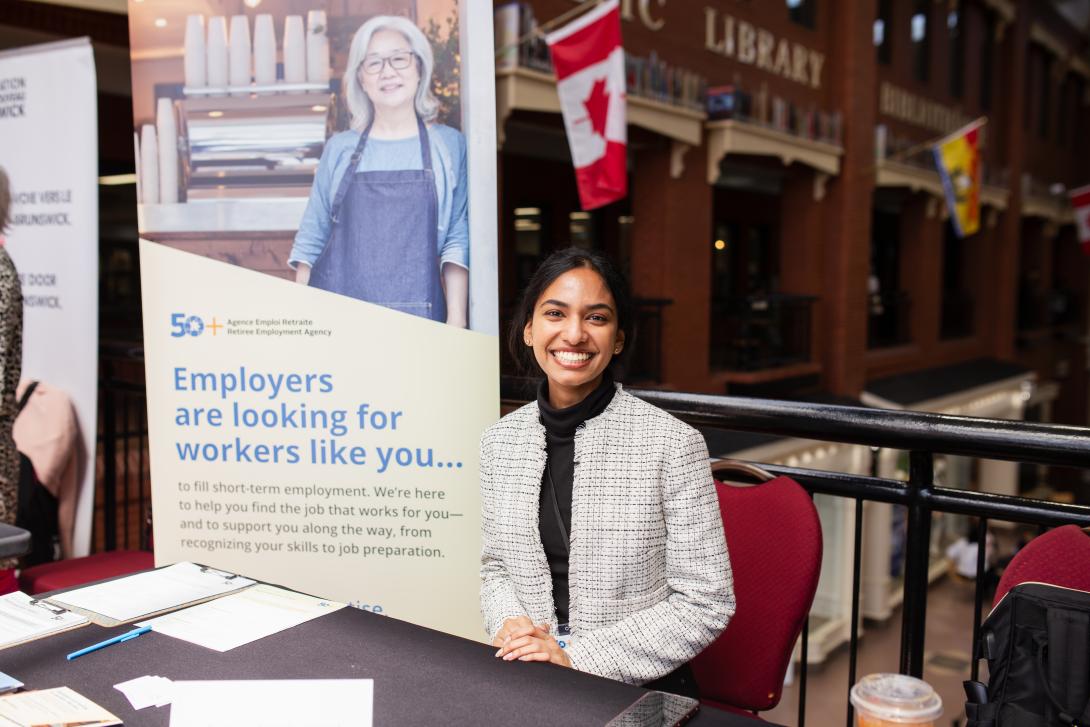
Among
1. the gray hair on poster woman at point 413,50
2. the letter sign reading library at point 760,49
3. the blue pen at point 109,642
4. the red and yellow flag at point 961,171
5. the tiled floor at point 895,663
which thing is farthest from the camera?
the red and yellow flag at point 961,171

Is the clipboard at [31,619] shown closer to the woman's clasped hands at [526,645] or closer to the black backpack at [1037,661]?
the woman's clasped hands at [526,645]

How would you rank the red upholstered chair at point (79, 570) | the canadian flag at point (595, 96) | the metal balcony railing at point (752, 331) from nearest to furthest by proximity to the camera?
the red upholstered chair at point (79, 570), the canadian flag at point (595, 96), the metal balcony railing at point (752, 331)

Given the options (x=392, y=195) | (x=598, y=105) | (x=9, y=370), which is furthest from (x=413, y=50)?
(x=598, y=105)

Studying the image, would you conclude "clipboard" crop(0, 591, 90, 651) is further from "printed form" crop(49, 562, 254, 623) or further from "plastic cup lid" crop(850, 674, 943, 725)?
"plastic cup lid" crop(850, 674, 943, 725)

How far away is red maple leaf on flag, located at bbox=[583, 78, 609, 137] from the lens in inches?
271

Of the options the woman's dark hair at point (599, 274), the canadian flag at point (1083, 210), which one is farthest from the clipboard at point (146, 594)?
the canadian flag at point (1083, 210)

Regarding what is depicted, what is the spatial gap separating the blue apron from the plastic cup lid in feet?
5.27

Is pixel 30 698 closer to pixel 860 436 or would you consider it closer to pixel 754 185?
pixel 860 436

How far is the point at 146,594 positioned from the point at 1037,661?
1609mm


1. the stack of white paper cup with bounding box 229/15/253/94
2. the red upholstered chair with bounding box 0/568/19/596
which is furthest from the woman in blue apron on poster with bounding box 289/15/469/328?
the red upholstered chair with bounding box 0/568/19/596

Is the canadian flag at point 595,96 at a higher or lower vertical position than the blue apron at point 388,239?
higher

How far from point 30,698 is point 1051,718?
150cm

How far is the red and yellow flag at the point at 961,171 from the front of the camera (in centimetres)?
1262

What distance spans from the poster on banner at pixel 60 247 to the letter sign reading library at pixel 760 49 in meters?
8.90
